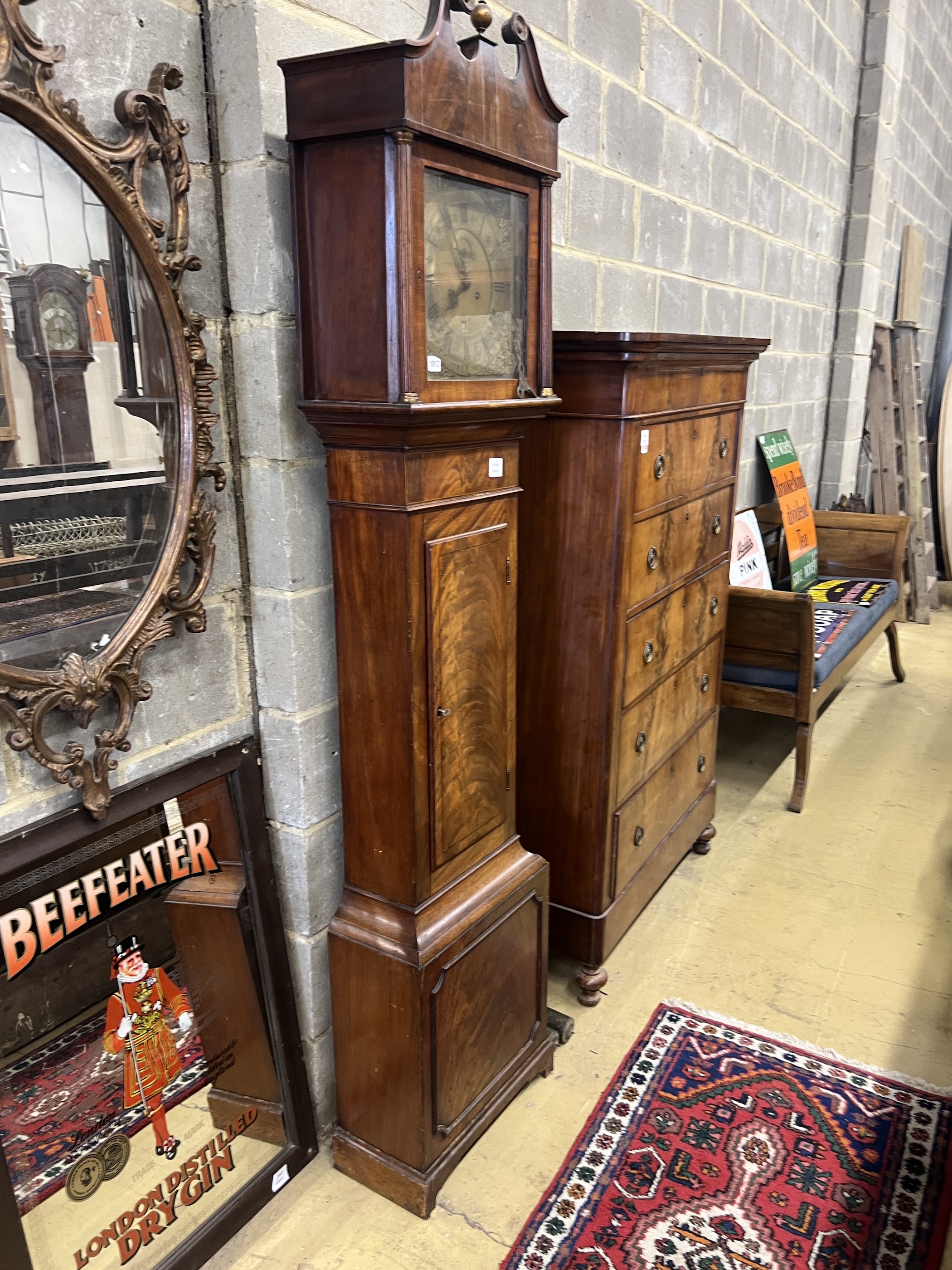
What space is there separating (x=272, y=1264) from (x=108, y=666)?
3.42ft

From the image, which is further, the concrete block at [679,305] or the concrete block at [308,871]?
the concrete block at [679,305]

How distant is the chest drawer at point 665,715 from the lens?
6.98ft

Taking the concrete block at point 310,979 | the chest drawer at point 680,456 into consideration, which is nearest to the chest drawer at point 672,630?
the chest drawer at point 680,456

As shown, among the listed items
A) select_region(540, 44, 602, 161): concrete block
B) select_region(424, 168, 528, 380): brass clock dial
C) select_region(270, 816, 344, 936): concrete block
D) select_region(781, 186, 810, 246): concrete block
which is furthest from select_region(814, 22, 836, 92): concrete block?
select_region(270, 816, 344, 936): concrete block

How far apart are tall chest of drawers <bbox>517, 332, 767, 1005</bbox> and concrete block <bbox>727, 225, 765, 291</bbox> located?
114 cm

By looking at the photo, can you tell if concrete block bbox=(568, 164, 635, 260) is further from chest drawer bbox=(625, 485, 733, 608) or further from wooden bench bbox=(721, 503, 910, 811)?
wooden bench bbox=(721, 503, 910, 811)

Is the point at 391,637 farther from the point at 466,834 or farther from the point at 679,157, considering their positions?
the point at 679,157

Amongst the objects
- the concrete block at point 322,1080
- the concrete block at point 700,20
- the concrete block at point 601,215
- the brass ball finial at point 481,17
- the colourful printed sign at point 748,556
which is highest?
the concrete block at point 700,20

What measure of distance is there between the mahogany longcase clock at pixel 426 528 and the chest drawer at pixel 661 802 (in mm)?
394

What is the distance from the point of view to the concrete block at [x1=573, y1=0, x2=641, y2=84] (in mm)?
2229

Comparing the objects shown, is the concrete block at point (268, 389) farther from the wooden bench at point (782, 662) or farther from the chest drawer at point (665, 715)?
the wooden bench at point (782, 662)

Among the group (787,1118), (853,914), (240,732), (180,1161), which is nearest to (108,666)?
(240,732)

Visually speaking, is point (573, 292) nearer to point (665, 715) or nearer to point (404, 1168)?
point (665, 715)

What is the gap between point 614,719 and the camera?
6.65 ft
